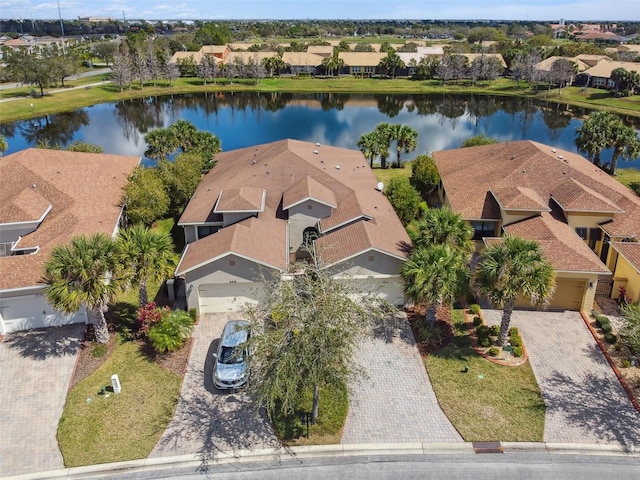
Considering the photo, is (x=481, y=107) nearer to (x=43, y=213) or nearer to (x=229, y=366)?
(x=43, y=213)

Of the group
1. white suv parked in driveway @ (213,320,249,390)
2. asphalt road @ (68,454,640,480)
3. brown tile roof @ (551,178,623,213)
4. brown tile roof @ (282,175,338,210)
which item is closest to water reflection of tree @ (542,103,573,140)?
brown tile roof @ (551,178,623,213)

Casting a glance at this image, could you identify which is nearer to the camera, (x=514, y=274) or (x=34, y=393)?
(x=34, y=393)

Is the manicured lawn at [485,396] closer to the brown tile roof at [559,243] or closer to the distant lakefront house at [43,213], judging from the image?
the brown tile roof at [559,243]

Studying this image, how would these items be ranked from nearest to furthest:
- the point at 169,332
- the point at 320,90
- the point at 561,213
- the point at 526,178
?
the point at 169,332 → the point at 561,213 → the point at 526,178 → the point at 320,90

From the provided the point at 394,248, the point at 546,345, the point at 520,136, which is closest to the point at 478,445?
the point at 546,345

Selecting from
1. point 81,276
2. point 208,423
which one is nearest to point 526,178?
point 208,423

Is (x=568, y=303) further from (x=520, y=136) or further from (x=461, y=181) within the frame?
(x=520, y=136)
